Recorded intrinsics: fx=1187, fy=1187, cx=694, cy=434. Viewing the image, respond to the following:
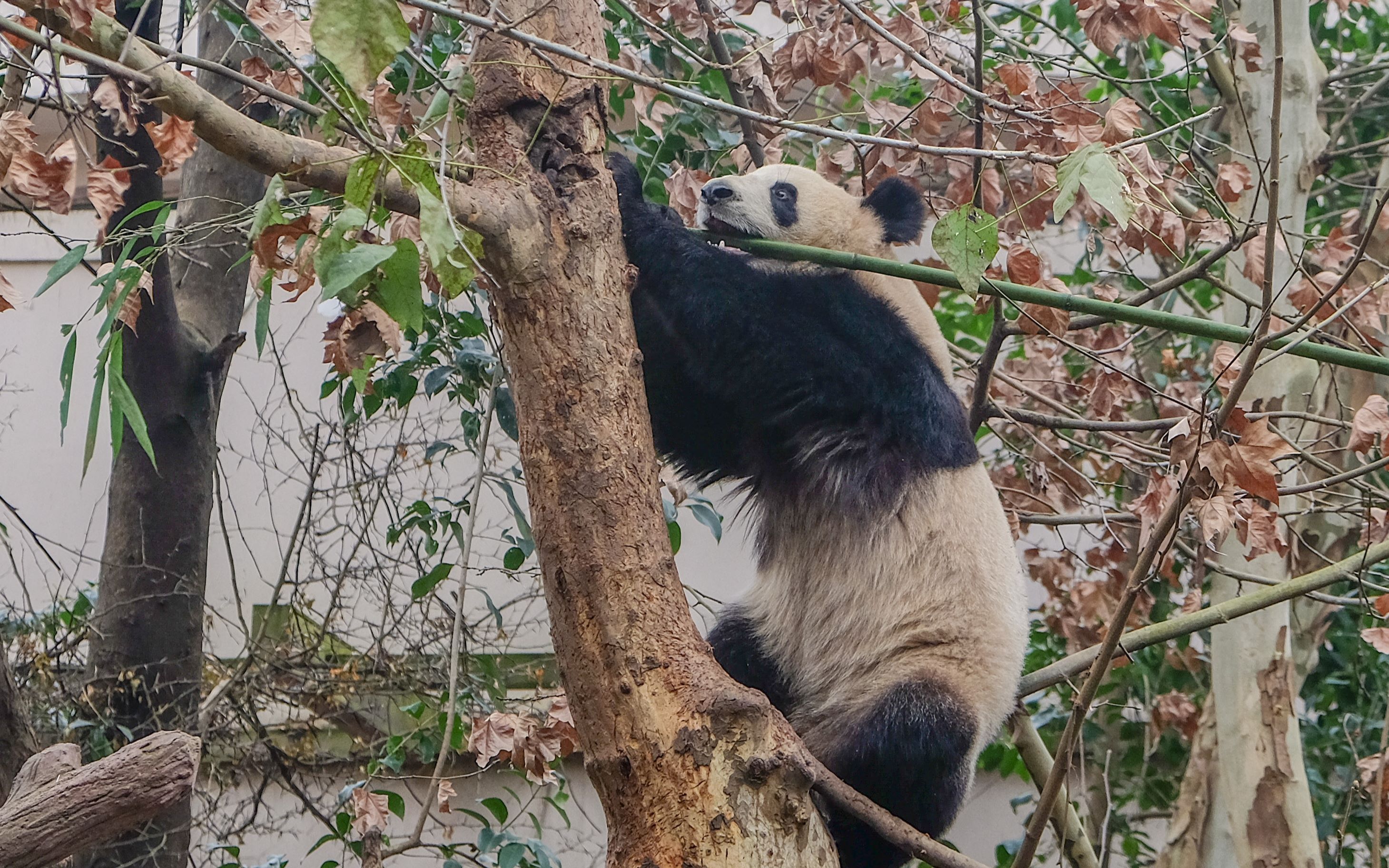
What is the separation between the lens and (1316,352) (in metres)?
2.21

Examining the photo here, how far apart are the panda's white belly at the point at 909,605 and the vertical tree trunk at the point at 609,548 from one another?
32.7 inches

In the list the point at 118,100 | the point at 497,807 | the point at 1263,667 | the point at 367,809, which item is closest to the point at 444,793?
the point at 367,809

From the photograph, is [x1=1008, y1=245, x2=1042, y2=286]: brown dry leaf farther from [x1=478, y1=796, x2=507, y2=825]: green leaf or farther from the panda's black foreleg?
[x1=478, y1=796, x2=507, y2=825]: green leaf

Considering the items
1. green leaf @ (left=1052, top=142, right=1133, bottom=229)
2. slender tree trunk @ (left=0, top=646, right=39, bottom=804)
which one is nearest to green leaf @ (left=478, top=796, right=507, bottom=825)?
slender tree trunk @ (left=0, top=646, right=39, bottom=804)

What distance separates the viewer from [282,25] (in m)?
2.77

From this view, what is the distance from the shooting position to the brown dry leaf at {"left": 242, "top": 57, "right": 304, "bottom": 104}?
10.3ft

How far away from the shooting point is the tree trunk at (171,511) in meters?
4.26

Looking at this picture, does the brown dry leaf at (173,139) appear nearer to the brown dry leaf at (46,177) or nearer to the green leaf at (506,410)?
the brown dry leaf at (46,177)

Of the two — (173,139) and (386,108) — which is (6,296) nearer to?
(173,139)

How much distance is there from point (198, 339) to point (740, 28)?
224 cm

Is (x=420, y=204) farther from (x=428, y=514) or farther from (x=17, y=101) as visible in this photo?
(x=428, y=514)

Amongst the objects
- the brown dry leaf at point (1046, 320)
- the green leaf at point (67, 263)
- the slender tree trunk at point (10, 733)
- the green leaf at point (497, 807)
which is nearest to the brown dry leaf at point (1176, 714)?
the brown dry leaf at point (1046, 320)

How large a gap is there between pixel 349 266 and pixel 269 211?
335 mm

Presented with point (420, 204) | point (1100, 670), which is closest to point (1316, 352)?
point (1100, 670)
